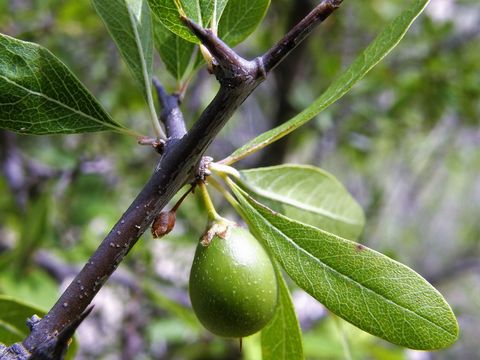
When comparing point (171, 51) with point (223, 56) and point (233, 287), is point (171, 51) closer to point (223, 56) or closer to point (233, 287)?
point (223, 56)

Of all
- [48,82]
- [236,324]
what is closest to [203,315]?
[236,324]

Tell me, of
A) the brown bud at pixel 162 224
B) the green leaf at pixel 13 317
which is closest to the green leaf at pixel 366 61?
the brown bud at pixel 162 224

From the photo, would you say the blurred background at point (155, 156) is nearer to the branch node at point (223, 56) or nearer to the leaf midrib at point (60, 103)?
the leaf midrib at point (60, 103)

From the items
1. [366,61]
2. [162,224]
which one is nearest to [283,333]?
[162,224]

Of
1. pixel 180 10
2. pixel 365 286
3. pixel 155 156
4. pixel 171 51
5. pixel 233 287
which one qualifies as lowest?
pixel 233 287

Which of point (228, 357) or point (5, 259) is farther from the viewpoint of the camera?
point (228, 357)

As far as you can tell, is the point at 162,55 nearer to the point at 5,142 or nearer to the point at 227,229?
the point at 227,229

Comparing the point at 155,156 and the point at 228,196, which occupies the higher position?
the point at 155,156

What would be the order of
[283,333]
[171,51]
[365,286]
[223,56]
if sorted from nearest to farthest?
[223,56] < [365,286] < [283,333] < [171,51]
